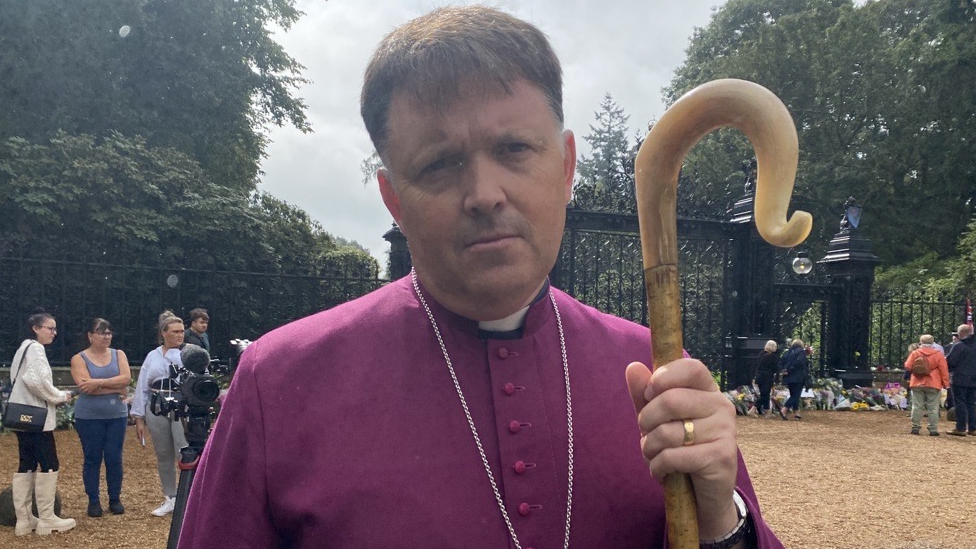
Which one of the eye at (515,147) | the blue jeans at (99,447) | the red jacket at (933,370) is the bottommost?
the blue jeans at (99,447)

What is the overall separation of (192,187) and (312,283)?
454 cm

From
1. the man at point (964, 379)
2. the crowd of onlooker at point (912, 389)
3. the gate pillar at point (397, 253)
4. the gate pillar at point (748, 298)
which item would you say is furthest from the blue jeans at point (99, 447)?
the man at point (964, 379)

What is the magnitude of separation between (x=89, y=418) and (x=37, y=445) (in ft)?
1.48

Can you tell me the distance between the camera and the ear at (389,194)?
153cm

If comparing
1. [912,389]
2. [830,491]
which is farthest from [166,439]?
[912,389]

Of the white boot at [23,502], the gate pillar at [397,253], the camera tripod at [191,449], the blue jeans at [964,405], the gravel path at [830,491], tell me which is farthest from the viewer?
the blue jeans at [964,405]

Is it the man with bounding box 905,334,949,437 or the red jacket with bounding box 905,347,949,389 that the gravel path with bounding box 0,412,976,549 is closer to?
the man with bounding box 905,334,949,437

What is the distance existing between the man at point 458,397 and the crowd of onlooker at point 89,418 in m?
5.25

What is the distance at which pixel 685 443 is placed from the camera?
4.00ft

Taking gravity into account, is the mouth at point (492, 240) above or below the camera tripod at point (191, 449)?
above

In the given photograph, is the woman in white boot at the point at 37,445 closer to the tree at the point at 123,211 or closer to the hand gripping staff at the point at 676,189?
the hand gripping staff at the point at 676,189

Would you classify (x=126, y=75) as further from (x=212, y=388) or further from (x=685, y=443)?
(x=685, y=443)

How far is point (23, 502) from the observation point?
21.4 ft

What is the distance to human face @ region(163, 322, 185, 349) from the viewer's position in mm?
6898
